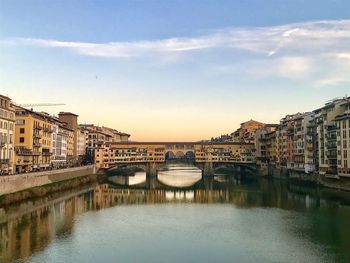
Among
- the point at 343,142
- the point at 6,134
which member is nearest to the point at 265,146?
the point at 343,142

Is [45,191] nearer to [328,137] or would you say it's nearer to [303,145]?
[328,137]

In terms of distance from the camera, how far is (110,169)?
9206cm

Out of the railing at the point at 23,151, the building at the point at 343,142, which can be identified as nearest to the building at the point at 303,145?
the building at the point at 343,142

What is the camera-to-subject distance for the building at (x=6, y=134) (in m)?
47.8

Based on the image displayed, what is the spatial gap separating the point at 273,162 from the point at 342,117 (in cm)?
3652

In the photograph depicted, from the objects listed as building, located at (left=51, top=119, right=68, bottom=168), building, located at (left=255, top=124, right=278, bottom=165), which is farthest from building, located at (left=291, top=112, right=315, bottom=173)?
building, located at (left=51, top=119, right=68, bottom=168)

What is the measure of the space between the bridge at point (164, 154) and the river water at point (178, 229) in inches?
1449

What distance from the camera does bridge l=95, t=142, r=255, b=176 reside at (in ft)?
299

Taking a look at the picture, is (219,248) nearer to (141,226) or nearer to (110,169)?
(141,226)

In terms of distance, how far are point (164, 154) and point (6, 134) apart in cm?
4828

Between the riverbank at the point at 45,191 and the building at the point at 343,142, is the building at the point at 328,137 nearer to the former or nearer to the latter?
the building at the point at 343,142

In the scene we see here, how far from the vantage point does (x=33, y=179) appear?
48.6m

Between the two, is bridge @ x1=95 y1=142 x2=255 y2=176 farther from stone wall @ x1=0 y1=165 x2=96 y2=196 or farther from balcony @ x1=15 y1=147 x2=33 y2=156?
balcony @ x1=15 y1=147 x2=33 y2=156

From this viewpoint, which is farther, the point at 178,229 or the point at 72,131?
the point at 72,131
